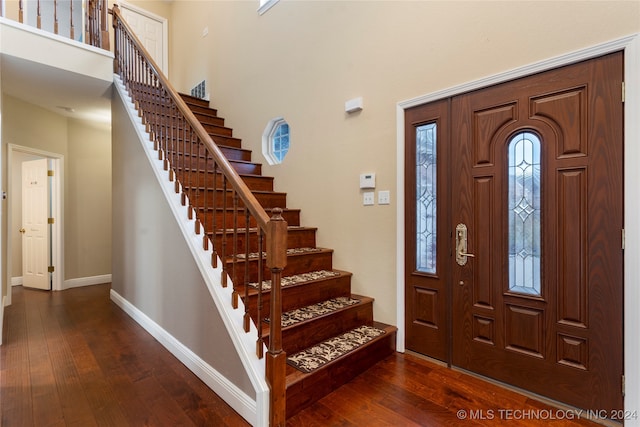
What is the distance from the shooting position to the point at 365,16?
2.66 meters

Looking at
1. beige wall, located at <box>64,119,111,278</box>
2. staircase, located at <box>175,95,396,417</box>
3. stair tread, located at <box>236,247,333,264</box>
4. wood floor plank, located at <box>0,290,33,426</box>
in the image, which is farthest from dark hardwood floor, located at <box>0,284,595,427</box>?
beige wall, located at <box>64,119,111,278</box>

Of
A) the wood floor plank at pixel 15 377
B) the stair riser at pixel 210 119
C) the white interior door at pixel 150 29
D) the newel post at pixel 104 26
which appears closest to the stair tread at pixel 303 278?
the wood floor plank at pixel 15 377

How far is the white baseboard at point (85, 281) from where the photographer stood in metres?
4.58

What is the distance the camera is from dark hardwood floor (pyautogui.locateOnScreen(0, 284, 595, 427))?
1.68m

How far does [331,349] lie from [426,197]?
4.22 feet

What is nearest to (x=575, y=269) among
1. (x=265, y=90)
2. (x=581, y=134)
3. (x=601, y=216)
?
(x=601, y=216)

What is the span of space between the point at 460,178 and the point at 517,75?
0.69 meters

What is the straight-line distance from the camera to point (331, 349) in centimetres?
206

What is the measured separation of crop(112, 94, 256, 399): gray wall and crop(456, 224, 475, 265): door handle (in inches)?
61.1

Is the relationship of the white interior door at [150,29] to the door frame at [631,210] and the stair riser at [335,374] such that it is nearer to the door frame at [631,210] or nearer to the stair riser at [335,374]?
the stair riser at [335,374]

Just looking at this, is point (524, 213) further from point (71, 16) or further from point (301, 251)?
point (71, 16)

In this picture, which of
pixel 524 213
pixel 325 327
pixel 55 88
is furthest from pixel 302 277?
pixel 55 88

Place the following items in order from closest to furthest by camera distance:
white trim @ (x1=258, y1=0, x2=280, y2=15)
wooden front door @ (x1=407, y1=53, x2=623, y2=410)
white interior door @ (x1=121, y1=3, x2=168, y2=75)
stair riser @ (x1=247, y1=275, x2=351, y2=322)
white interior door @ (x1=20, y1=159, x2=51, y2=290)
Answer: wooden front door @ (x1=407, y1=53, x2=623, y2=410), stair riser @ (x1=247, y1=275, x2=351, y2=322), white trim @ (x1=258, y1=0, x2=280, y2=15), white interior door @ (x1=20, y1=159, x2=51, y2=290), white interior door @ (x1=121, y1=3, x2=168, y2=75)

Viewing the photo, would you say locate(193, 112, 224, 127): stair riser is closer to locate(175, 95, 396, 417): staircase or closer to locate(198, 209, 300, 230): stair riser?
locate(175, 95, 396, 417): staircase
